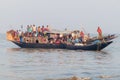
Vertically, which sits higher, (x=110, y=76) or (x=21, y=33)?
(x=21, y=33)

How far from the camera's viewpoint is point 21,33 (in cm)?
3559

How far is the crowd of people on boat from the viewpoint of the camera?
34719 millimetres

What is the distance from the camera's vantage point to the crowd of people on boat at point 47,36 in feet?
114

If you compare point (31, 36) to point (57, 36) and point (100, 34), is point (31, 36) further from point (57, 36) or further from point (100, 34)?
point (100, 34)

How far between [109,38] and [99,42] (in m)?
1.21

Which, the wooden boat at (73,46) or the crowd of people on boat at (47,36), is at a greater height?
the crowd of people on boat at (47,36)

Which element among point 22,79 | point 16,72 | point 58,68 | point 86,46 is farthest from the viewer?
point 86,46

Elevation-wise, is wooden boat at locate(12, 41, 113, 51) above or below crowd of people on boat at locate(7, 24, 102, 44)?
below

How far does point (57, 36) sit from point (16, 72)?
684 inches

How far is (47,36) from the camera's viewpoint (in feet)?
115

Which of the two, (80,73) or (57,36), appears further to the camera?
(57,36)

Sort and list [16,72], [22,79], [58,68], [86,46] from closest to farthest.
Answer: [22,79], [16,72], [58,68], [86,46]

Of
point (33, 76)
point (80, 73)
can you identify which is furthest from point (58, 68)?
point (33, 76)

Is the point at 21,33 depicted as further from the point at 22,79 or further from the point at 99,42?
the point at 22,79
